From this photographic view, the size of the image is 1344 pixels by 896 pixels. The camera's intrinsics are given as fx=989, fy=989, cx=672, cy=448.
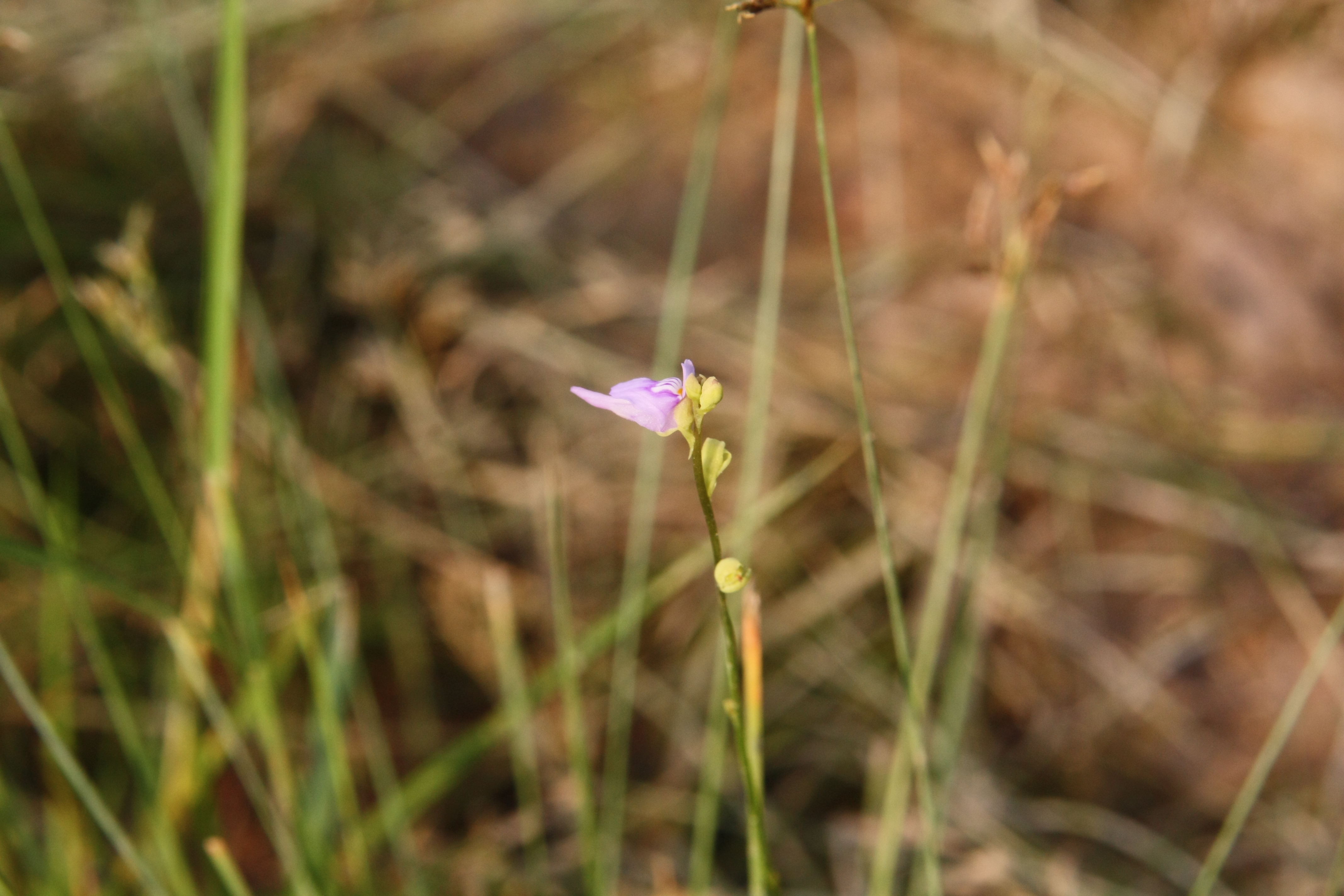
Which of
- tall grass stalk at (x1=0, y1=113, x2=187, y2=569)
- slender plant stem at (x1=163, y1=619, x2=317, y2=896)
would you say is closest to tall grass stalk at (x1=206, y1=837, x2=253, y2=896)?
slender plant stem at (x1=163, y1=619, x2=317, y2=896)

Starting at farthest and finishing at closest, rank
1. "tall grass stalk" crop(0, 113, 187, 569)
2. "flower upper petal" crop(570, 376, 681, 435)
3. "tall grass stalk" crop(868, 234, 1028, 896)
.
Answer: "tall grass stalk" crop(0, 113, 187, 569) → "tall grass stalk" crop(868, 234, 1028, 896) → "flower upper petal" crop(570, 376, 681, 435)

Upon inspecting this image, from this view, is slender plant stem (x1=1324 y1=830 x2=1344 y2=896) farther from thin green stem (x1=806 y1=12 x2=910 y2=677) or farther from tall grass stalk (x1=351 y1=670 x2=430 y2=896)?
tall grass stalk (x1=351 y1=670 x2=430 y2=896)

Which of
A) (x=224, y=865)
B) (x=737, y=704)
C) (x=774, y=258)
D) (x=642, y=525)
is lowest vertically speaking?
(x=224, y=865)

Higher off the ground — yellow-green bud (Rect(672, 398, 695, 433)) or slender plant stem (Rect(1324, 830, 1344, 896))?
yellow-green bud (Rect(672, 398, 695, 433))

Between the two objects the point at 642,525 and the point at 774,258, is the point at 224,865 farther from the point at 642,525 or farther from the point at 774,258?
the point at 774,258

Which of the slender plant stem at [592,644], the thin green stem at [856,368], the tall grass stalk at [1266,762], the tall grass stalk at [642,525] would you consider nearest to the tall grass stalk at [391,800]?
the slender plant stem at [592,644]

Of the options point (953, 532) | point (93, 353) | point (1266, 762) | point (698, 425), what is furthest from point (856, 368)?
point (93, 353)
